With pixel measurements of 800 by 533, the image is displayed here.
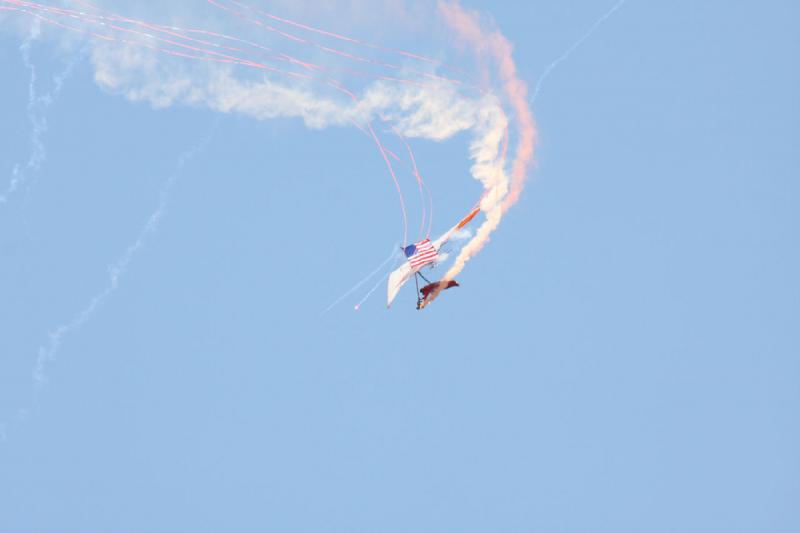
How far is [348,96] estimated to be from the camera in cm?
18312

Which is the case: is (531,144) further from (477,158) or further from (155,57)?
(155,57)

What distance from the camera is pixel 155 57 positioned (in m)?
182

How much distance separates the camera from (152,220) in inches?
7308

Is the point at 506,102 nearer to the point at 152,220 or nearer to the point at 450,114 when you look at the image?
the point at 450,114

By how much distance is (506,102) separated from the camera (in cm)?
18200

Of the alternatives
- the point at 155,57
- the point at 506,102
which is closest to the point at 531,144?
the point at 506,102

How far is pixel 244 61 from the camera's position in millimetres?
182125

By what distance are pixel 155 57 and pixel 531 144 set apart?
14152mm

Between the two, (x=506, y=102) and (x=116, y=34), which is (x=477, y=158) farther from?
(x=116, y=34)

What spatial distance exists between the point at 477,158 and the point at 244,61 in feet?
30.4

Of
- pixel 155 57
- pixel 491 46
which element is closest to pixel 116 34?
pixel 155 57

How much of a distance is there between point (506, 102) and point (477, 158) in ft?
7.61

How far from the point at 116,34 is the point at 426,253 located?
13846mm

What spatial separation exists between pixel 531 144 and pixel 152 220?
1471 centimetres
